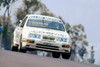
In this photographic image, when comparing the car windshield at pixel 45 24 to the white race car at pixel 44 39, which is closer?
the white race car at pixel 44 39

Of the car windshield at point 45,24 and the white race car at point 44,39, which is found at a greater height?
the car windshield at point 45,24

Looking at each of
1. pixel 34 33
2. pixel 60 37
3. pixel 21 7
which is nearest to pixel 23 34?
pixel 34 33

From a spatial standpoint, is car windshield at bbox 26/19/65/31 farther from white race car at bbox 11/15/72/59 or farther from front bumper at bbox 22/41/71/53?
front bumper at bbox 22/41/71/53

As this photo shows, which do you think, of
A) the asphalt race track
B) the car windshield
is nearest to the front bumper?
the car windshield

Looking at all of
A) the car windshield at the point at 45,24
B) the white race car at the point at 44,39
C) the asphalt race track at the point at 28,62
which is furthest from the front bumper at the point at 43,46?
the asphalt race track at the point at 28,62

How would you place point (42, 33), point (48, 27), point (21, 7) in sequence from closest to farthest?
point (42, 33) < point (48, 27) < point (21, 7)

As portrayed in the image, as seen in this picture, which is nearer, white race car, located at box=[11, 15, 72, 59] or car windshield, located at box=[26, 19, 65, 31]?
white race car, located at box=[11, 15, 72, 59]

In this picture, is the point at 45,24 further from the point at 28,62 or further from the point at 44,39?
the point at 28,62

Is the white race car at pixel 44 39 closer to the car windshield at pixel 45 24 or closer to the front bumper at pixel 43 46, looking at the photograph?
the front bumper at pixel 43 46

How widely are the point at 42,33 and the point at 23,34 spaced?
0.71 metres

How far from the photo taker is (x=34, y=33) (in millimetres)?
15266

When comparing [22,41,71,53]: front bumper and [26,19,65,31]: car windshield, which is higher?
[26,19,65,31]: car windshield

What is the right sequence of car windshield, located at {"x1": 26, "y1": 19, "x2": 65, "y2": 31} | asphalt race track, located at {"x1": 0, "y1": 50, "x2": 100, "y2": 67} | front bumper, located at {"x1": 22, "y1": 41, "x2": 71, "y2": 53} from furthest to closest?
car windshield, located at {"x1": 26, "y1": 19, "x2": 65, "y2": 31} < front bumper, located at {"x1": 22, "y1": 41, "x2": 71, "y2": 53} < asphalt race track, located at {"x1": 0, "y1": 50, "x2": 100, "y2": 67}

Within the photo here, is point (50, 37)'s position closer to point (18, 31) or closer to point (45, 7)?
point (18, 31)
